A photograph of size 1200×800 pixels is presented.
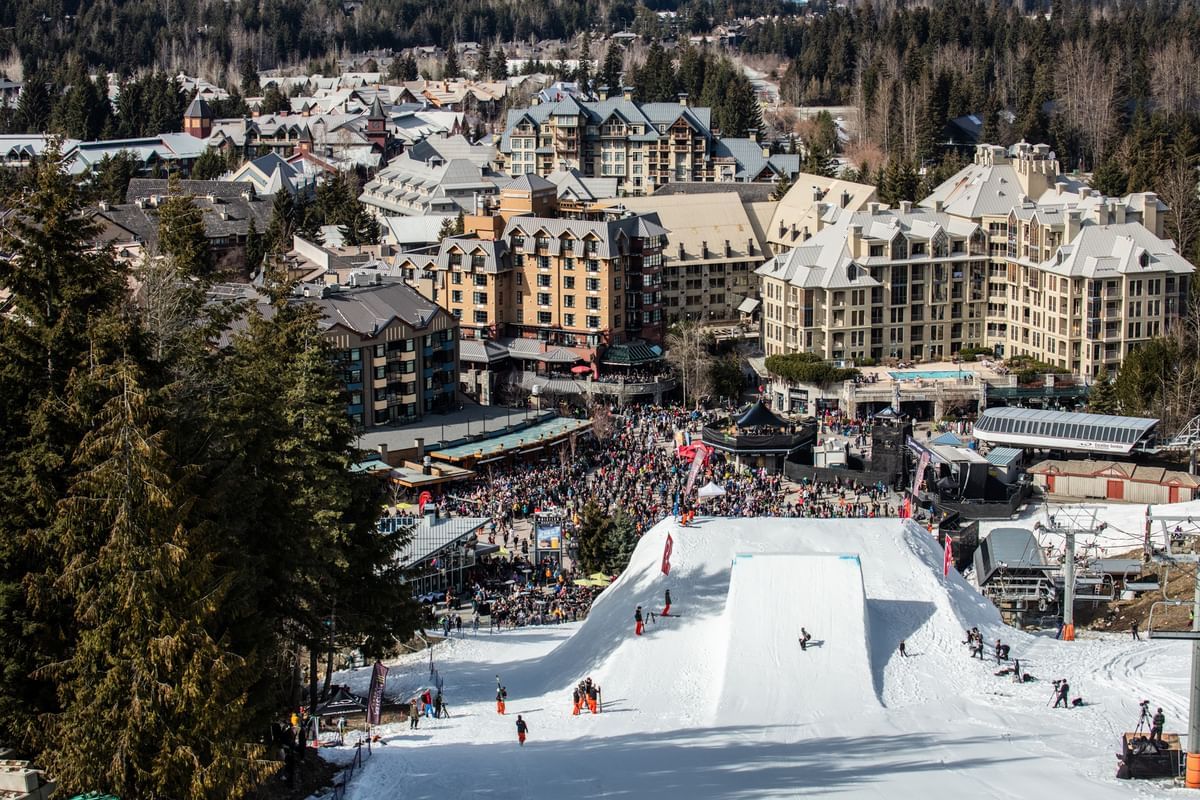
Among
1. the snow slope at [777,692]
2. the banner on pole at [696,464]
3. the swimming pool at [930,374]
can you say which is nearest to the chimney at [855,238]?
the swimming pool at [930,374]

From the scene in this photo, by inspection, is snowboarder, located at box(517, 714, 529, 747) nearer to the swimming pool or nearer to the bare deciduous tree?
the bare deciduous tree

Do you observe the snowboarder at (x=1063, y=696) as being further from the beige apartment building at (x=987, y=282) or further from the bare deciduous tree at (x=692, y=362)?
the beige apartment building at (x=987, y=282)

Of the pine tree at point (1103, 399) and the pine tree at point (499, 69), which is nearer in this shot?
the pine tree at point (1103, 399)

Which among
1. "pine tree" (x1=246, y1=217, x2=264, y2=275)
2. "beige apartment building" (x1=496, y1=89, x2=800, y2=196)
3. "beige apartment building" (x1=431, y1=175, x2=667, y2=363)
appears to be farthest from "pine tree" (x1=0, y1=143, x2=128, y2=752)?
"beige apartment building" (x1=496, y1=89, x2=800, y2=196)

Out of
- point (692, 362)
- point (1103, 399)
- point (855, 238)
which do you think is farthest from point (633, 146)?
point (1103, 399)

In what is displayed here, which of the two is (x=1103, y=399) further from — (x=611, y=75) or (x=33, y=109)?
(x=33, y=109)

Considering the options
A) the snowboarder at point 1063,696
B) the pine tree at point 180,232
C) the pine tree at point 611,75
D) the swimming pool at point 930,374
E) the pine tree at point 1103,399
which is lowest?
the snowboarder at point 1063,696
